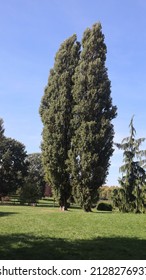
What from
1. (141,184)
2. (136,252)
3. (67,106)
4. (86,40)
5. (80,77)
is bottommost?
(136,252)

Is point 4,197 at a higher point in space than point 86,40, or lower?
lower


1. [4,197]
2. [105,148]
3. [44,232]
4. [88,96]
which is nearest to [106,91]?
[88,96]

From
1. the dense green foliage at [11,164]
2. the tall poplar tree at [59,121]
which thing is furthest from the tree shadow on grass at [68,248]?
the dense green foliage at [11,164]

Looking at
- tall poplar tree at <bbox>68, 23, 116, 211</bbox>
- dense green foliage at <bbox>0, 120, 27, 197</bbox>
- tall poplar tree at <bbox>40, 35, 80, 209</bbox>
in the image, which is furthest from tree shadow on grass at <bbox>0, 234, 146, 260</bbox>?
dense green foliage at <bbox>0, 120, 27, 197</bbox>

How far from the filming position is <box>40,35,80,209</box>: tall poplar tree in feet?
103

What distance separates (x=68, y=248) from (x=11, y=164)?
5947cm

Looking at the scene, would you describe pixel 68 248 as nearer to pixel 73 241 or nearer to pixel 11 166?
pixel 73 241

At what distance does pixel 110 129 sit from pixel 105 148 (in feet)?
5.45

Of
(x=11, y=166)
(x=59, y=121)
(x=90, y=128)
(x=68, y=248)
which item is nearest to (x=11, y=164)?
(x=11, y=166)

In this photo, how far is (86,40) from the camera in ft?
110

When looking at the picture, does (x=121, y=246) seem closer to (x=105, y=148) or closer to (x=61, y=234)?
(x=61, y=234)

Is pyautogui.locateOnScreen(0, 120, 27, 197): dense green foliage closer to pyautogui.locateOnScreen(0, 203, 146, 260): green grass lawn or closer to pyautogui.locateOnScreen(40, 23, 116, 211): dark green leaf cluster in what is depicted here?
pyautogui.locateOnScreen(40, 23, 116, 211): dark green leaf cluster

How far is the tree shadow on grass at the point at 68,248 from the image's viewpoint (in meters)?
10.3

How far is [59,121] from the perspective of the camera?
104 ft
